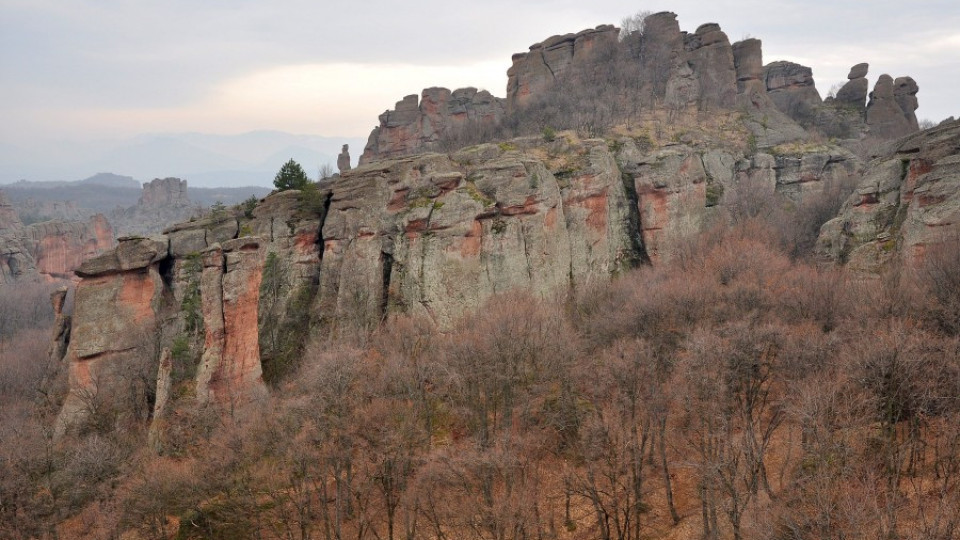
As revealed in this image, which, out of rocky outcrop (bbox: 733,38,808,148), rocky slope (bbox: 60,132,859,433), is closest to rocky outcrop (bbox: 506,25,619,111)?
rocky outcrop (bbox: 733,38,808,148)

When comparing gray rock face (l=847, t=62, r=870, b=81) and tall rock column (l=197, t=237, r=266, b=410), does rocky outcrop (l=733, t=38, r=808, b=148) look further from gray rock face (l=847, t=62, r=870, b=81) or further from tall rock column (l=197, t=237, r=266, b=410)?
tall rock column (l=197, t=237, r=266, b=410)

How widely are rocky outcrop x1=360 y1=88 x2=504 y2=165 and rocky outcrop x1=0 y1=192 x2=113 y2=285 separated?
69.4 metres

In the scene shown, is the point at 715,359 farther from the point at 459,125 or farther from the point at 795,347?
the point at 459,125

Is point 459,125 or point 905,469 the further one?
point 459,125

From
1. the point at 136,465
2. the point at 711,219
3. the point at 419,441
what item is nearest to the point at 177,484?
the point at 136,465

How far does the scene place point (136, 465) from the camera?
3547cm

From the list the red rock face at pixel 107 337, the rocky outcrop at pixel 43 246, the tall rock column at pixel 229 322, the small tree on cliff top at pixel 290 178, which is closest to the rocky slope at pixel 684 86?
the small tree on cliff top at pixel 290 178

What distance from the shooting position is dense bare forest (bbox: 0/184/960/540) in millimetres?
23103

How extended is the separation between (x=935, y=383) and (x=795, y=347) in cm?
600

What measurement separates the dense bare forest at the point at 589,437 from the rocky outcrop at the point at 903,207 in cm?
516

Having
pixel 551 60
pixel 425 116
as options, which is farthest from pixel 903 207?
pixel 425 116

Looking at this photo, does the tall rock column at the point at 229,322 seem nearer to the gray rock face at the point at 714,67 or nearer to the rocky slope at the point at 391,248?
the rocky slope at the point at 391,248

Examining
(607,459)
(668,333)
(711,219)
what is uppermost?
(711,219)

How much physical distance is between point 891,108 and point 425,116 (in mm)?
68284
